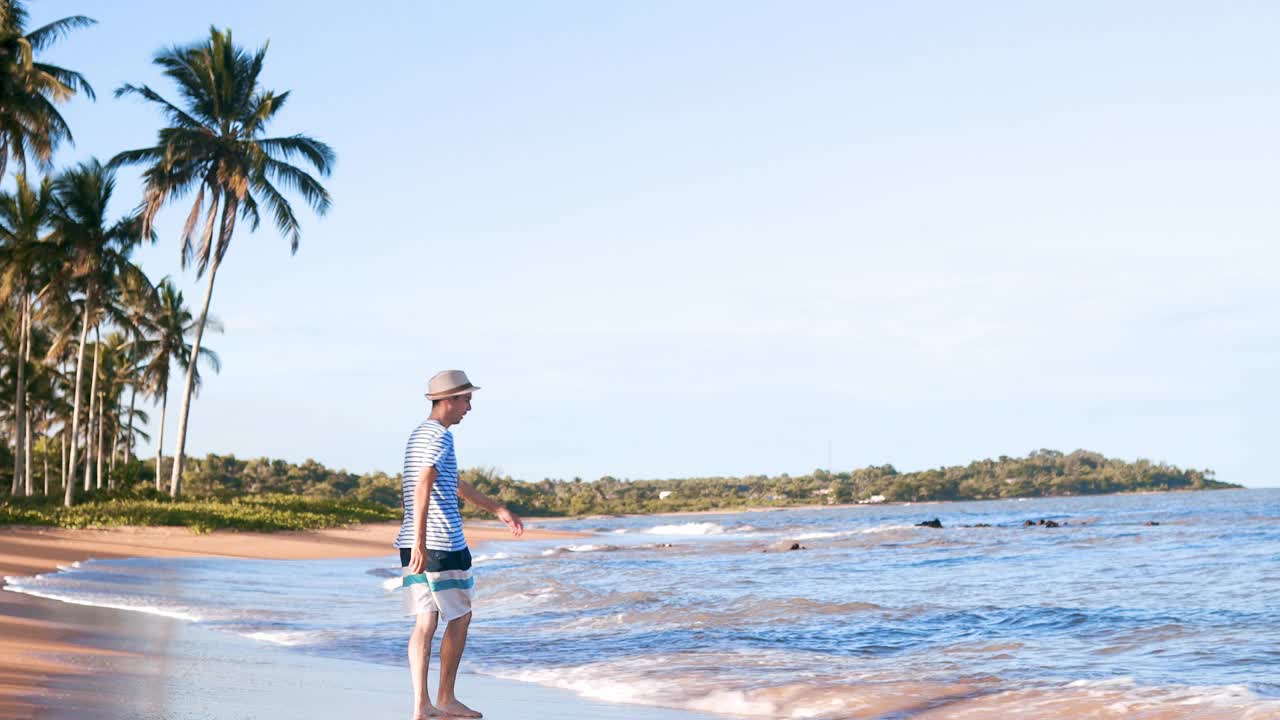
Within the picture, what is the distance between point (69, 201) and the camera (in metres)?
33.3

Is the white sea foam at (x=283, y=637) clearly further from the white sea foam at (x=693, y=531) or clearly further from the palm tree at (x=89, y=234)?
the white sea foam at (x=693, y=531)

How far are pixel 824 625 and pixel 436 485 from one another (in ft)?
20.1

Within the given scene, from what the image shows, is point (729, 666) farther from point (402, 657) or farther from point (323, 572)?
point (323, 572)

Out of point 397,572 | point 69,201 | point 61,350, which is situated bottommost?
point 397,572

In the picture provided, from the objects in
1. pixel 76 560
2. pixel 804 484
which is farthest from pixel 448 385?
pixel 804 484

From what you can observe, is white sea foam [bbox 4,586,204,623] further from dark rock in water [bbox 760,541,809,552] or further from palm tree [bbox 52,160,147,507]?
palm tree [bbox 52,160,147,507]

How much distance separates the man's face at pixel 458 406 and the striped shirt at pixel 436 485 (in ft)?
0.25

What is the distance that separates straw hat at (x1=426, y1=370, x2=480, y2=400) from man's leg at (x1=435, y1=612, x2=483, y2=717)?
1.05 meters

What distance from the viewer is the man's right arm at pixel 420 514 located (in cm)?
504

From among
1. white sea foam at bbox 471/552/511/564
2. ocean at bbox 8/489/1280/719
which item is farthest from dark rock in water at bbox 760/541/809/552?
white sea foam at bbox 471/552/511/564

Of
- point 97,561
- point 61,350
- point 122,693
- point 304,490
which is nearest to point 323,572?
point 97,561

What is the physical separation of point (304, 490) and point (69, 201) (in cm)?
4810

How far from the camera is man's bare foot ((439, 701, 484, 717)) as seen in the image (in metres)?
5.22

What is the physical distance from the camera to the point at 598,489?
4695 inches
